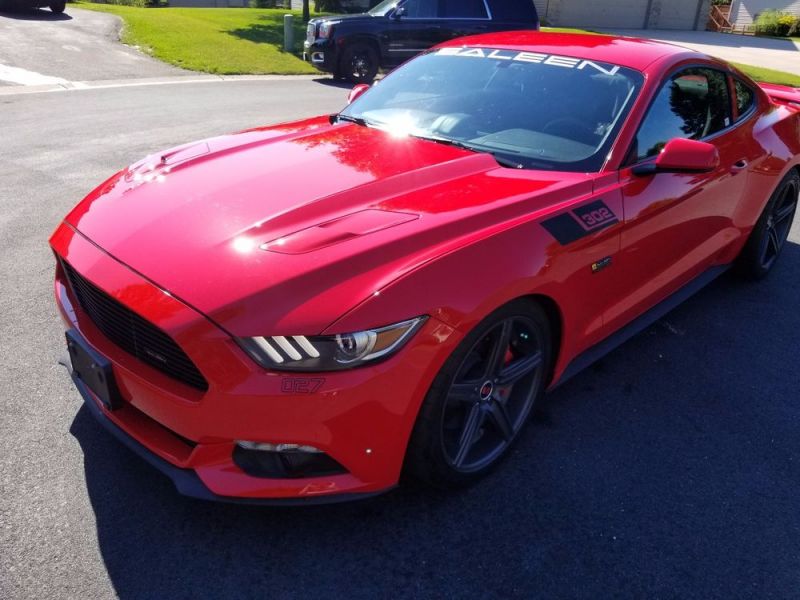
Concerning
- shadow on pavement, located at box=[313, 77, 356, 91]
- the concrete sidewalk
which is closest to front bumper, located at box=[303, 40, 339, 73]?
shadow on pavement, located at box=[313, 77, 356, 91]

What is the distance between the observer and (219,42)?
1677 cm

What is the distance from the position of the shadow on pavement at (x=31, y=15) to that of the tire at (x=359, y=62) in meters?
8.94

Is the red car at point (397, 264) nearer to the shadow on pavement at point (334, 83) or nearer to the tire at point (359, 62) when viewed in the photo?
the shadow on pavement at point (334, 83)

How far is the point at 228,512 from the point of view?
8.27 ft

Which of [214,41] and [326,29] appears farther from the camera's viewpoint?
[214,41]

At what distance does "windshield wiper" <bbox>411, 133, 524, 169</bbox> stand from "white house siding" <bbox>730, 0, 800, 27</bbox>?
137ft

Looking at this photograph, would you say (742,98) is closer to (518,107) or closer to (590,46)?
(590,46)

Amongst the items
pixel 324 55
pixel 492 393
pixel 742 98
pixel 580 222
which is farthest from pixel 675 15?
pixel 492 393

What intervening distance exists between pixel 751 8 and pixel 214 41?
1326 inches

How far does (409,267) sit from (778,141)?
3.45 meters

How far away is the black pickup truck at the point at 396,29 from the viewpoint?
13281 mm

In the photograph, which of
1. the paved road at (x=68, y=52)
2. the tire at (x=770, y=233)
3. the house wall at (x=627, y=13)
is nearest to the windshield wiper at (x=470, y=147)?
the tire at (x=770, y=233)

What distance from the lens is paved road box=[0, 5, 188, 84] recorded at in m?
12.3

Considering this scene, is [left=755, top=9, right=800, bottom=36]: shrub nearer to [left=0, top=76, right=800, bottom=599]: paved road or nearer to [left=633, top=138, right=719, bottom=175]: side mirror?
[left=0, top=76, right=800, bottom=599]: paved road
